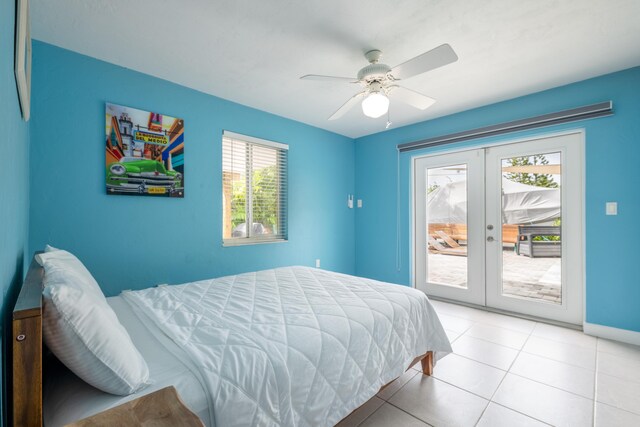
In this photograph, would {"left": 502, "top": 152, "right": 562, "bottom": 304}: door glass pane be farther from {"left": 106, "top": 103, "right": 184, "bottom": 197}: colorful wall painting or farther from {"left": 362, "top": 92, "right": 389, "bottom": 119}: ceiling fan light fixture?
{"left": 106, "top": 103, "right": 184, "bottom": 197}: colorful wall painting

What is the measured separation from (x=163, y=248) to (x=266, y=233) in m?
1.25

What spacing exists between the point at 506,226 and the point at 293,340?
3.16 metres

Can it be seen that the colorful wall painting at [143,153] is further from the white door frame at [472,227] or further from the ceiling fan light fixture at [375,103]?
the white door frame at [472,227]

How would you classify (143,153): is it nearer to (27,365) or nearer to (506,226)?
(27,365)

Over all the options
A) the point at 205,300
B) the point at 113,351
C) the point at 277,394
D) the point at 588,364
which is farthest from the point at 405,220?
the point at 113,351

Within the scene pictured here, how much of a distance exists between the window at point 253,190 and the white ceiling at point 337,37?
0.72 metres

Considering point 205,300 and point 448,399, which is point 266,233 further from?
point 448,399

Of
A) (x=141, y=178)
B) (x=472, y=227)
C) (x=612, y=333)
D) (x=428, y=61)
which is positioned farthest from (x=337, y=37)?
(x=612, y=333)

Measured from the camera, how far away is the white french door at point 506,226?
3033 mm

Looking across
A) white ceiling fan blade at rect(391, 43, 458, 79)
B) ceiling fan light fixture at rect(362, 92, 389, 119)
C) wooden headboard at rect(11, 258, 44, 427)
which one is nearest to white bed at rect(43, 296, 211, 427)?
wooden headboard at rect(11, 258, 44, 427)

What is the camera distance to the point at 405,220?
419cm

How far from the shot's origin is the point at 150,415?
2.31 ft

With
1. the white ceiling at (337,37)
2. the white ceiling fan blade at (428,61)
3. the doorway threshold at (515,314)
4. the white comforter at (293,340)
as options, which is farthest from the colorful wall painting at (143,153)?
the doorway threshold at (515,314)

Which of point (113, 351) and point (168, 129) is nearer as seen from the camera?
point (113, 351)
